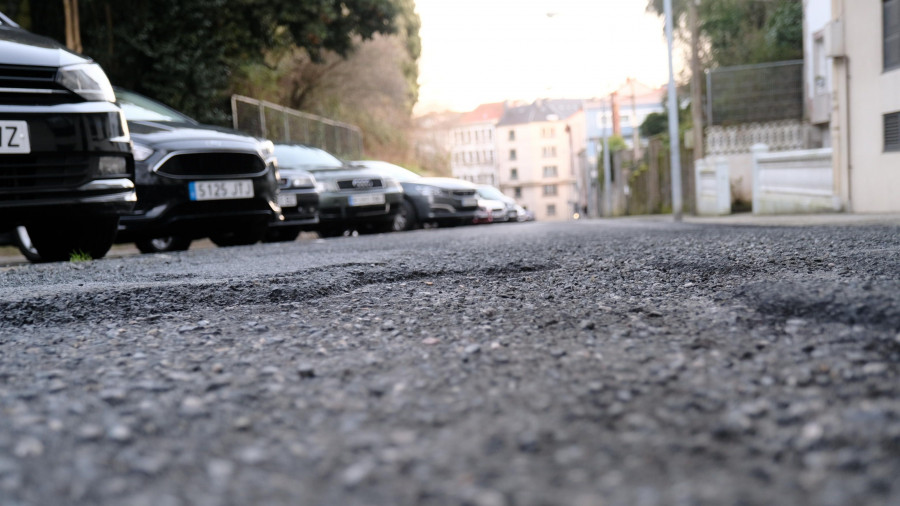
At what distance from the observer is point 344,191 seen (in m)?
11.8

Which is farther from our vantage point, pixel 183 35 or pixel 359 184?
pixel 183 35

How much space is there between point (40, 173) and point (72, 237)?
3.94 ft

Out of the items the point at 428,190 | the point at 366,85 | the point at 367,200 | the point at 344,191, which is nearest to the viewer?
the point at 344,191

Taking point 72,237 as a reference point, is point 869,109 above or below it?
above

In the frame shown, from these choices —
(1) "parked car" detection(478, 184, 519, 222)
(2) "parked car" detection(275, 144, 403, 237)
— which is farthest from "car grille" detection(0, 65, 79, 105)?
(1) "parked car" detection(478, 184, 519, 222)

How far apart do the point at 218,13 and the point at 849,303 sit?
1466cm

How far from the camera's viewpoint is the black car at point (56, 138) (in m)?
4.92

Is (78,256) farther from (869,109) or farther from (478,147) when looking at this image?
(478,147)

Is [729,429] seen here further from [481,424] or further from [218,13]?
[218,13]

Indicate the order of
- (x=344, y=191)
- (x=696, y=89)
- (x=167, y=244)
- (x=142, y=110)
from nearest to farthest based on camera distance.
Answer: (x=142, y=110)
(x=167, y=244)
(x=344, y=191)
(x=696, y=89)

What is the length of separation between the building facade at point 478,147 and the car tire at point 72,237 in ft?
305

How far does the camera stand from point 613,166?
48.3 m

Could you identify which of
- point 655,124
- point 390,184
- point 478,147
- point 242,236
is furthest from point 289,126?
point 478,147

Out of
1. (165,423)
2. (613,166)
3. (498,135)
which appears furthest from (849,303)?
(498,135)
